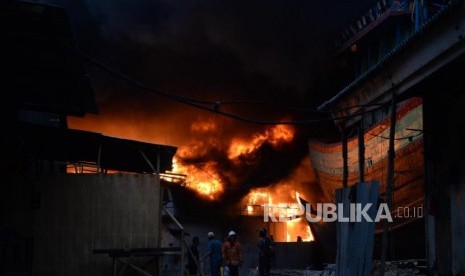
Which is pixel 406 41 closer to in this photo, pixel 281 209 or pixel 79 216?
pixel 79 216

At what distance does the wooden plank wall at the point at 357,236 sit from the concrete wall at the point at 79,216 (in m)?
4.53

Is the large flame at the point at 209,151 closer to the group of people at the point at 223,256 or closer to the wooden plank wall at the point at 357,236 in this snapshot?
the group of people at the point at 223,256

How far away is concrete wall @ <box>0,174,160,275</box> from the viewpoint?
13227 millimetres

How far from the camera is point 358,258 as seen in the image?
10.7 meters

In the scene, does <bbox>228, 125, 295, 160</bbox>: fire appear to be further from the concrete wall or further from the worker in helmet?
the concrete wall

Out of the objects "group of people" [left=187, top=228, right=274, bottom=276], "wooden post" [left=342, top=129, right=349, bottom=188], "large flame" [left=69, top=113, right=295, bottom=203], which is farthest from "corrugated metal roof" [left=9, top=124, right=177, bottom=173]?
"large flame" [left=69, top=113, right=295, bottom=203]

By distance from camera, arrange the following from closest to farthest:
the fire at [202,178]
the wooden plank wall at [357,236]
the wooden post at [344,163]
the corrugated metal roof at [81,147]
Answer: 1. the wooden plank wall at [357,236]
2. the wooden post at [344,163]
3. the corrugated metal roof at [81,147]
4. the fire at [202,178]

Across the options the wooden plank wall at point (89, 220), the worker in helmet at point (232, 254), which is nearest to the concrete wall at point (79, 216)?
the wooden plank wall at point (89, 220)

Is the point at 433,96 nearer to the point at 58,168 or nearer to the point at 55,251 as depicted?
the point at 55,251

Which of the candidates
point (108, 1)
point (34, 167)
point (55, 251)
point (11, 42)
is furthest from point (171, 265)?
point (11, 42)

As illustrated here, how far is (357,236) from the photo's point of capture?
11.0 meters

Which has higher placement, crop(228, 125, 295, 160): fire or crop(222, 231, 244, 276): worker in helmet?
crop(228, 125, 295, 160): fire

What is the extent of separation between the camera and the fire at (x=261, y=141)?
35031 mm

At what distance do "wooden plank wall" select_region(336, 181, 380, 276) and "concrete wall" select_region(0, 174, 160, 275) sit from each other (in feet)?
14.9
